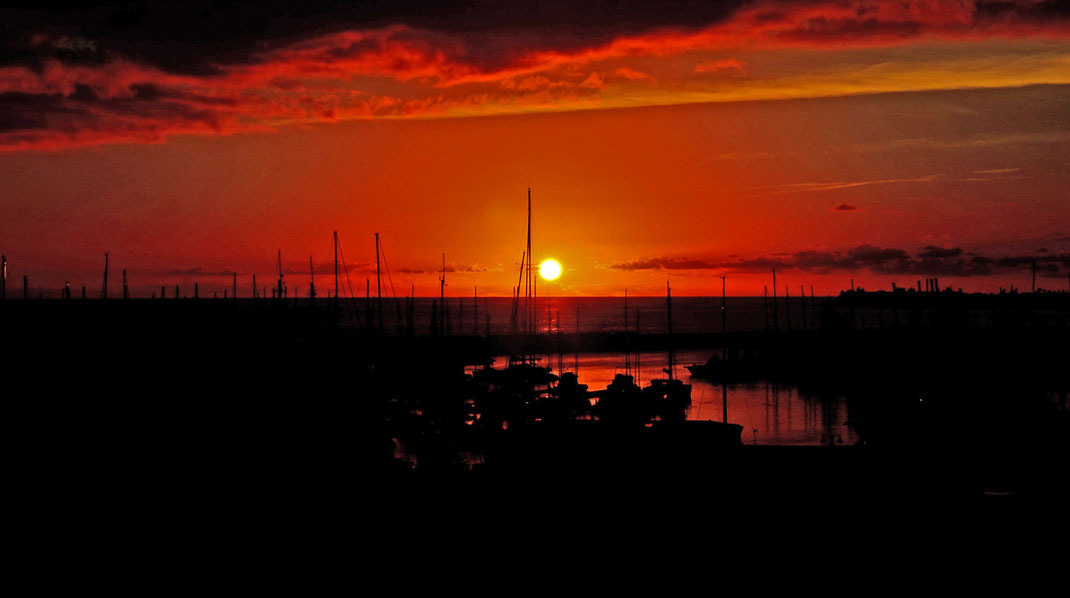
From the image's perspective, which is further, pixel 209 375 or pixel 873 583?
pixel 209 375

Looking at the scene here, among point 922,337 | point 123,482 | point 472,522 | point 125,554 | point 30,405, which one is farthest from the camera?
point 922,337

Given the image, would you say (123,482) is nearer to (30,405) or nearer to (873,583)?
(30,405)

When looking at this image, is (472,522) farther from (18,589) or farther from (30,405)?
(30,405)

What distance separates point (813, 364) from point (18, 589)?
231 feet

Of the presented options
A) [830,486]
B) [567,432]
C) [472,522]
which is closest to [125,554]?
[472,522]

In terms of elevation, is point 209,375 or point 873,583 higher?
point 209,375

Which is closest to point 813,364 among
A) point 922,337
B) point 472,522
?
point 922,337

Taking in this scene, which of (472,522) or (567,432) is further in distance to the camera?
(567,432)

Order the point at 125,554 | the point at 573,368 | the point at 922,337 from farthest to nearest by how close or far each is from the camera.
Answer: the point at 573,368 < the point at 922,337 < the point at 125,554

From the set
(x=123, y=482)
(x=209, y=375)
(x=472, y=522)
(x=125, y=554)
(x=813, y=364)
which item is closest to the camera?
(x=125, y=554)

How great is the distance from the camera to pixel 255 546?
63.9 feet

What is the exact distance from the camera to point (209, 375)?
33.0 meters

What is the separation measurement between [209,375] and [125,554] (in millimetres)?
14855

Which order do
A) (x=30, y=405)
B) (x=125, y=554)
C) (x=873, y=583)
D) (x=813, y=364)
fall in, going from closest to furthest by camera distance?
A: (x=873, y=583) → (x=125, y=554) → (x=30, y=405) → (x=813, y=364)
